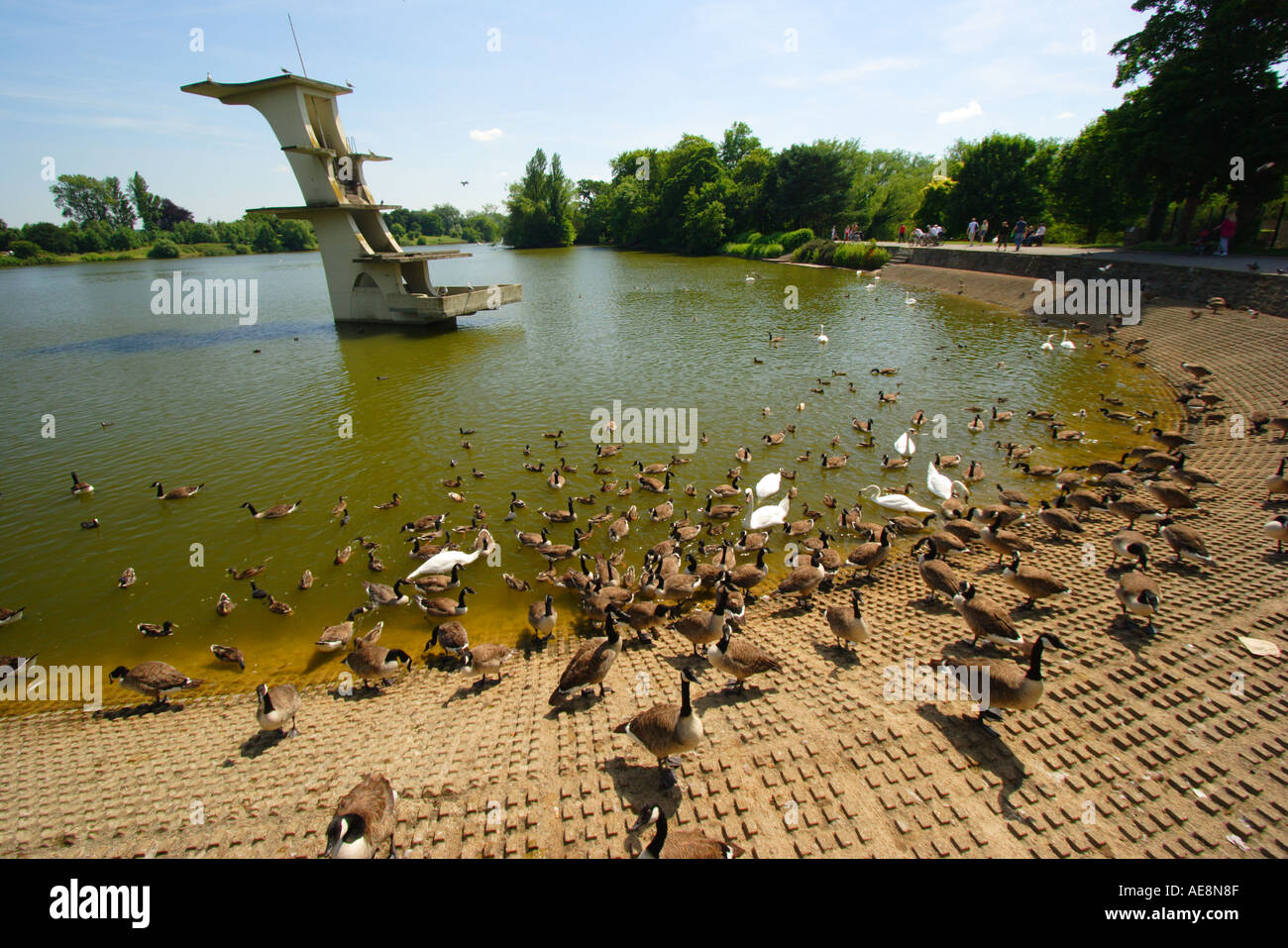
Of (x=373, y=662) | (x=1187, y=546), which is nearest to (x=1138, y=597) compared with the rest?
(x=1187, y=546)

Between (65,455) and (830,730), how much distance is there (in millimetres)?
30236

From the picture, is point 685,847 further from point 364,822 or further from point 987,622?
point 987,622

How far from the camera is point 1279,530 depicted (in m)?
11.8

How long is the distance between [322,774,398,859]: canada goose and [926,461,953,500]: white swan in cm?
1635

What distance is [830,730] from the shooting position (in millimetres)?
7922

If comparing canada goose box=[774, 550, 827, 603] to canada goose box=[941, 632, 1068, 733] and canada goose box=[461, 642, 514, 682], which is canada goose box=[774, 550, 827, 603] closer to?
canada goose box=[941, 632, 1068, 733]

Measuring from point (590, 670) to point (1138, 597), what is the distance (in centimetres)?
998

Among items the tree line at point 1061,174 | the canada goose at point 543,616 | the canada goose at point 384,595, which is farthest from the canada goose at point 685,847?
the tree line at point 1061,174

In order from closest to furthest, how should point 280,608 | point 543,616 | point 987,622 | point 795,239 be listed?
1. point 987,622
2. point 543,616
3. point 280,608
4. point 795,239

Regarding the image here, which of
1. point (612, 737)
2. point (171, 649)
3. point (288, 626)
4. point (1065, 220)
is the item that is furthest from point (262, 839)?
point (1065, 220)

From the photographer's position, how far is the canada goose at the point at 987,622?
941 centimetres

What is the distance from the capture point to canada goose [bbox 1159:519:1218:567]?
11547 millimetres
